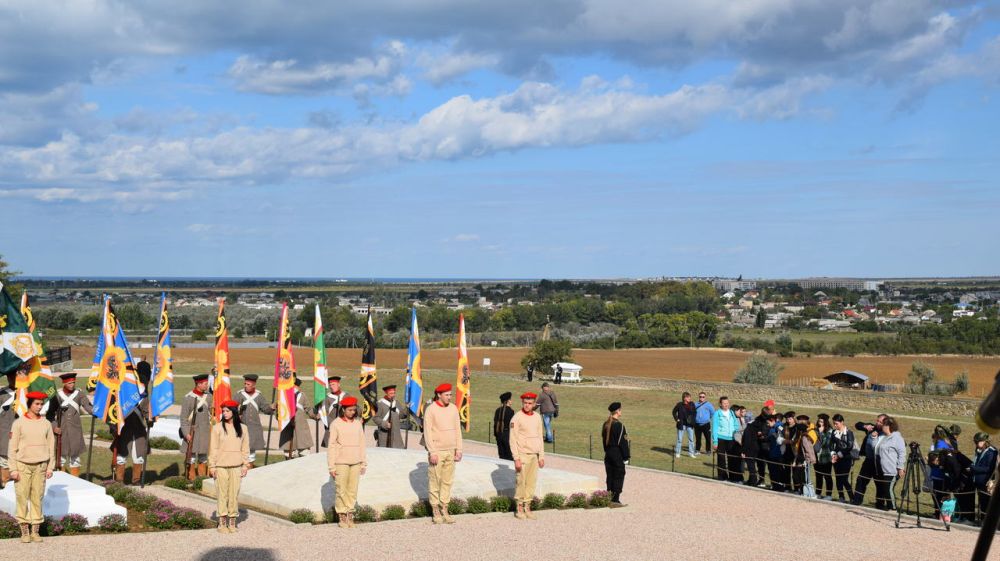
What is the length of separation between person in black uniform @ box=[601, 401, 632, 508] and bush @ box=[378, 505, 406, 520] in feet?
11.3

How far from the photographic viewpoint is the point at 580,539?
1398 cm

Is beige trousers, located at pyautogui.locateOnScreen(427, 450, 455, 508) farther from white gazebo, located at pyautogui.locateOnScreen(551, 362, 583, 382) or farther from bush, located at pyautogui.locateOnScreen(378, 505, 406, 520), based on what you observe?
white gazebo, located at pyautogui.locateOnScreen(551, 362, 583, 382)

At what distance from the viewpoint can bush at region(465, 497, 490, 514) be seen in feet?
50.9

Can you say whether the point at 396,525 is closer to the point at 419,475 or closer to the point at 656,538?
the point at 419,475

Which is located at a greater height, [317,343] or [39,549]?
[317,343]

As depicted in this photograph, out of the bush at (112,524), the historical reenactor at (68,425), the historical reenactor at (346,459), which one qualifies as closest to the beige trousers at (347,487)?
the historical reenactor at (346,459)

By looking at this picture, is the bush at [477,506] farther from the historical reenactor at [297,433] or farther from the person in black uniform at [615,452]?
the historical reenactor at [297,433]

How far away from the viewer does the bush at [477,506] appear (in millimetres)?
15500

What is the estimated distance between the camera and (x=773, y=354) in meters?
82.1

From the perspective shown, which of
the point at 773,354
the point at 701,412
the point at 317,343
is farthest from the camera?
the point at 773,354

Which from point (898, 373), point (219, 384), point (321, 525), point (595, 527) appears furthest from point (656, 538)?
point (898, 373)

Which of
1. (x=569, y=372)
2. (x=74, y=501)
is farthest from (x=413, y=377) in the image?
(x=569, y=372)

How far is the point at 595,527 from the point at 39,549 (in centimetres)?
730

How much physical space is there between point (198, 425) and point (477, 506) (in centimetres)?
570
